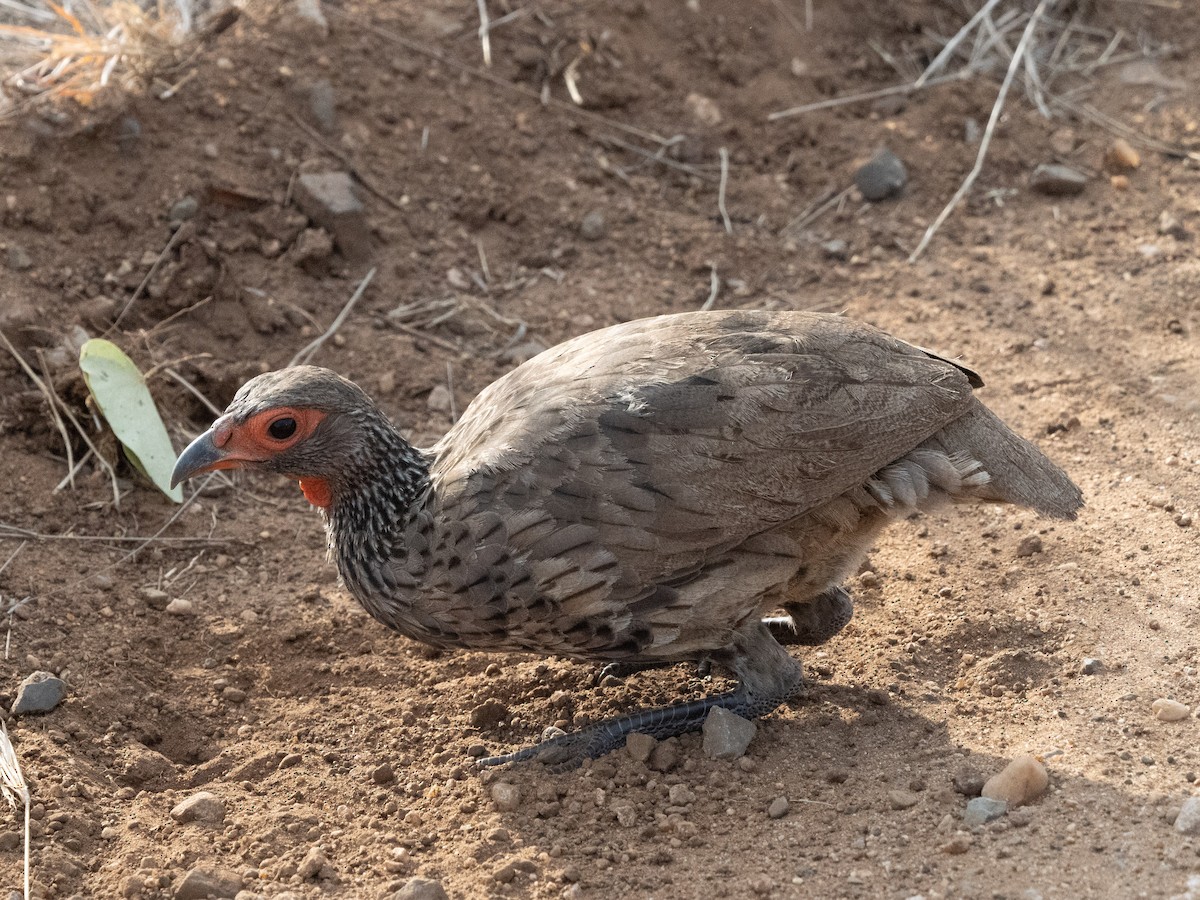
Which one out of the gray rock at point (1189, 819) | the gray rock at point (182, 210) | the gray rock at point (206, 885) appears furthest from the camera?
the gray rock at point (182, 210)

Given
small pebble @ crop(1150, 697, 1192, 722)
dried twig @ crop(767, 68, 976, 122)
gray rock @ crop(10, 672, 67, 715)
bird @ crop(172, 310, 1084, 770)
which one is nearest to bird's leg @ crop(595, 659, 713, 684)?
bird @ crop(172, 310, 1084, 770)

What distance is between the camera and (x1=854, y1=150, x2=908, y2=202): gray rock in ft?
24.9

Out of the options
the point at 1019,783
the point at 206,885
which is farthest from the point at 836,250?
the point at 206,885

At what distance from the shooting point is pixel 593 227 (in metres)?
7.25

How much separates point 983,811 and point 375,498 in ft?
7.21

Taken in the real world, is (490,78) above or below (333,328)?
above

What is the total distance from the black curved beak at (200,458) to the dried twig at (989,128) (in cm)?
426

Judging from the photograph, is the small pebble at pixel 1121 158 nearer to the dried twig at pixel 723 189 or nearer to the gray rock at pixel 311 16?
the dried twig at pixel 723 189

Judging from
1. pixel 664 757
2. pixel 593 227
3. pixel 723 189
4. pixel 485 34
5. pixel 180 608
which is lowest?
pixel 180 608

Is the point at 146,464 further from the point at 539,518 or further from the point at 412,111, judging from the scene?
the point at 412,111

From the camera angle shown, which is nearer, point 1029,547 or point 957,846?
point 957,846

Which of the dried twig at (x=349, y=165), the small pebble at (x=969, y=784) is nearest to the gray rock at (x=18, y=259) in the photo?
the dried twig at (x=349, y=165)

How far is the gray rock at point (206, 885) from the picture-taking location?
3654 mm

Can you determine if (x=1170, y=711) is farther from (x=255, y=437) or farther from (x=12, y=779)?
(x=12, y=779)
